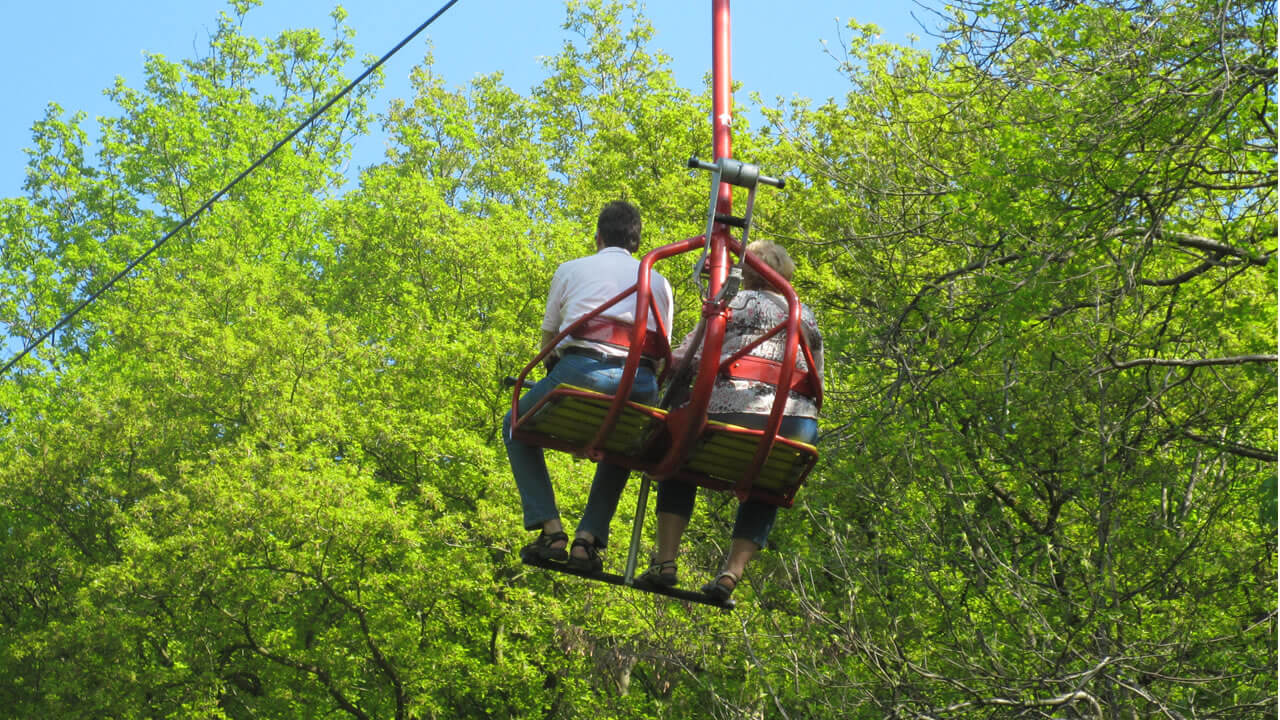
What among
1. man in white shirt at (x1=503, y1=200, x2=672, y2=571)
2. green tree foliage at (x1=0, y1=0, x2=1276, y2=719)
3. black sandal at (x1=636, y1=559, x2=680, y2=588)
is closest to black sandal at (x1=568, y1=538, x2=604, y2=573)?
man in white shirt at (x1=503, y1=200, x2=672, y2=571)

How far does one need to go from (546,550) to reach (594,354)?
0.73 meters

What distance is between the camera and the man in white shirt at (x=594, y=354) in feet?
16.4

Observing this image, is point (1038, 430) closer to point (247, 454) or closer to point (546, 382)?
point (546, 382)

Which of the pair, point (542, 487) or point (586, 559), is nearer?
point (586, 559)

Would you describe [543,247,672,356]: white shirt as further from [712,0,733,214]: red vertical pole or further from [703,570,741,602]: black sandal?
[703,570,741,602]: black sandal

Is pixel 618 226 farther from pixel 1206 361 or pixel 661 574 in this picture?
pixel 1206 361

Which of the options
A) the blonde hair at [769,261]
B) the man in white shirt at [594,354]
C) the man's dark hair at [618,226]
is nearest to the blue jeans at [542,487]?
the man in white shirt at [594,354]

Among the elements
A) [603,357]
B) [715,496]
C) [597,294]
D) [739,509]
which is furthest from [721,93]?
[715,496]

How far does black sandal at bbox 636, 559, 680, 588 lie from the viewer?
529 centimetres

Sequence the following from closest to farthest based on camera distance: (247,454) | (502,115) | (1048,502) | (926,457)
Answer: (926,457) → (1048,502) → (247,454) → (502,115)

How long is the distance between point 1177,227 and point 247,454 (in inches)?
463

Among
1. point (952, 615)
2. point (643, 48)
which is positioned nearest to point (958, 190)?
point (952, 615)

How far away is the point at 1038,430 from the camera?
11.7 metres

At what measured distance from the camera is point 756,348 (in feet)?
16.5
